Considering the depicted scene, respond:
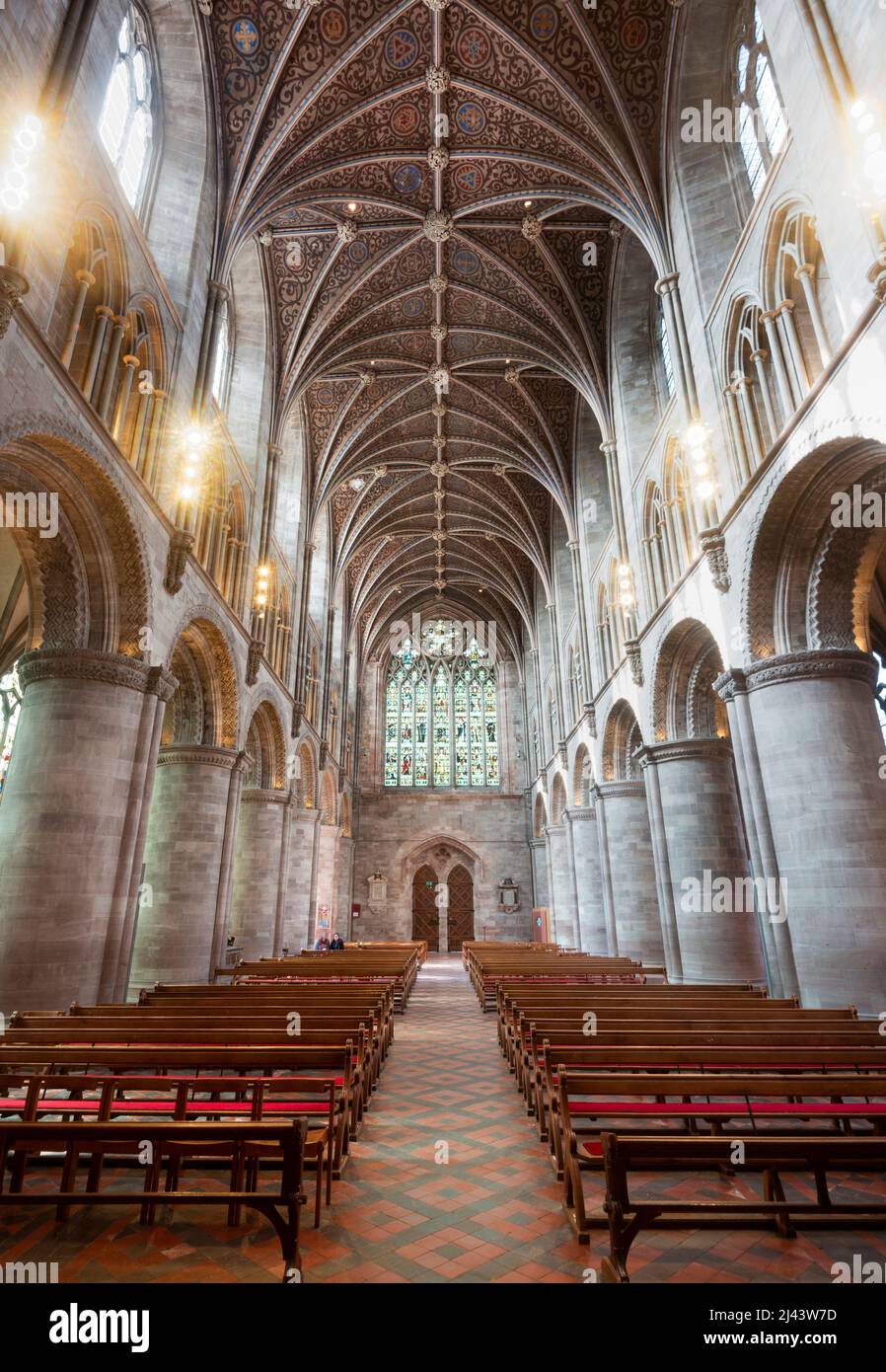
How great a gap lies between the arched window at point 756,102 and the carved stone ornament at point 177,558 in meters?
9.84

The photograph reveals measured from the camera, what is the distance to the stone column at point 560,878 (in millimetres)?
25664

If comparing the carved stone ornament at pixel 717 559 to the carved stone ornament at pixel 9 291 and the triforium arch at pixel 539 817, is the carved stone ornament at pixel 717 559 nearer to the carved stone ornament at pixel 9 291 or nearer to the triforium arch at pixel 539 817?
the carved stone ornament at pixel 9 291

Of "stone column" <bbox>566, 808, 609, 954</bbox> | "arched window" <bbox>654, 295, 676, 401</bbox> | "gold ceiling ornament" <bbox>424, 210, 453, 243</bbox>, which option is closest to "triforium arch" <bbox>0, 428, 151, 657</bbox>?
"arched window" <bbox>654, 295, 676, 401</bbox>

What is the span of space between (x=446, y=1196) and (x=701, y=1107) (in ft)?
5.72

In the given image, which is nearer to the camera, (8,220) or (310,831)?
(8,220)

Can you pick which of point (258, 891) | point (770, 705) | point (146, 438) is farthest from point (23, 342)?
point (258, 891)

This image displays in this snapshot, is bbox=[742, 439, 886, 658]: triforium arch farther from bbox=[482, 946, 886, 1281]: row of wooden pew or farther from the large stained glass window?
the large stained glass window

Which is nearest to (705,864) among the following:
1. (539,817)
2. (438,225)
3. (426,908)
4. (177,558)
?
(177,558)

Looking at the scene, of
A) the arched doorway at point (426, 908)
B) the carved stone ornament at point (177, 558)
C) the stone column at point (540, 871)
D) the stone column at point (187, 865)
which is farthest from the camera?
the arched doorway at point (426, 908)

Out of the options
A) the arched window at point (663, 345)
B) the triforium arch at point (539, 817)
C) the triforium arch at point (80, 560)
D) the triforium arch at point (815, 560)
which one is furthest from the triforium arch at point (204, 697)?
the triforium arch at point (539, 817)

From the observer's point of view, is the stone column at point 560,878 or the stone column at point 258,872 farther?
the stone column at point 560,878

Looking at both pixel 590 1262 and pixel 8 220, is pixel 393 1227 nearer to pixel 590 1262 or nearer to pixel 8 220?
pixel 590 1262

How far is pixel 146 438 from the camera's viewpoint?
34.2ft

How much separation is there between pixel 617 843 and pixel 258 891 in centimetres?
906
